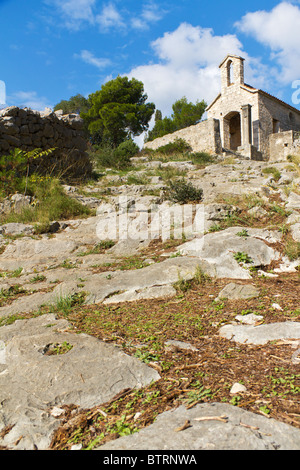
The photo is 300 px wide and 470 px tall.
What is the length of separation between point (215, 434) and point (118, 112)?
97.9 ft

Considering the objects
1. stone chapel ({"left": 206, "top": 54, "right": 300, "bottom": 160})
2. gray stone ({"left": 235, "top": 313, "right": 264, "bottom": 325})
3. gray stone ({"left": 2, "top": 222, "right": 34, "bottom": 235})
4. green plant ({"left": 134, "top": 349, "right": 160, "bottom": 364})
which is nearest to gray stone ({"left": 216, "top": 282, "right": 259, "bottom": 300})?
gray stone ({"left": 235, "top": 313, "right": 264, "bottom": 325})

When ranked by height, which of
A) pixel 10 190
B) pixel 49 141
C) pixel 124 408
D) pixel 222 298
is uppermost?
pixel 49 141

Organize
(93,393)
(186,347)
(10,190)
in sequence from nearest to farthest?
(93,393) < (186,347) < (10,190)

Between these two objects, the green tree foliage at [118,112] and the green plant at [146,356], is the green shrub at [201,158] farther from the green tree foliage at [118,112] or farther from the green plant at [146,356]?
the green plant at [146,356]

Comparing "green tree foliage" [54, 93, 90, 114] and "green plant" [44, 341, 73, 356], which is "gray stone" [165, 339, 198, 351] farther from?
Answer: "green tree foliage" [54, 93, 90, 114]

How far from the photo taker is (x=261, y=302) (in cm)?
289

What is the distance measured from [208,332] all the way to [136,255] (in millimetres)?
2551

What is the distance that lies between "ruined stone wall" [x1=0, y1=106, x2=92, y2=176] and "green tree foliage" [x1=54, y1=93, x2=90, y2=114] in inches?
1148

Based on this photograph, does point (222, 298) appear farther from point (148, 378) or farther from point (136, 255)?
point (136, 255)

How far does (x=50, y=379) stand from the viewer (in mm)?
1919

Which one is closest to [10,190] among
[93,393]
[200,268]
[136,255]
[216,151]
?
[136,255]

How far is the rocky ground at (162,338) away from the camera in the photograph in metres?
1.53

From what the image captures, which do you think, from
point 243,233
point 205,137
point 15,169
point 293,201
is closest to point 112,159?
point 15,169

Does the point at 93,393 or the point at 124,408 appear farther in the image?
the point at 93,393
